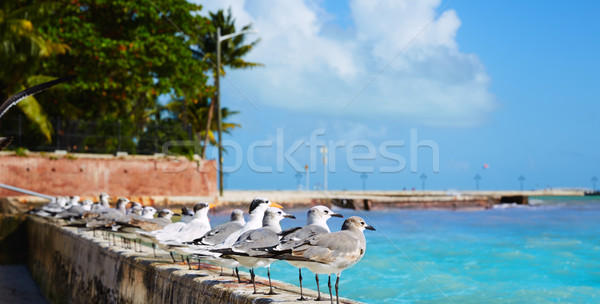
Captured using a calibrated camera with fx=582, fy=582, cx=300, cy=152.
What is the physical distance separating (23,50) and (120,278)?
62.4ft

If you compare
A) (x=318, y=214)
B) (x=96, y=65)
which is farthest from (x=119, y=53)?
(x=318, y=214)

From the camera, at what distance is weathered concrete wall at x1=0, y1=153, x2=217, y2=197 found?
2469 centimetres

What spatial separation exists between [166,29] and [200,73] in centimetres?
273

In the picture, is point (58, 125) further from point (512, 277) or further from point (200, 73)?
point (512, 277)

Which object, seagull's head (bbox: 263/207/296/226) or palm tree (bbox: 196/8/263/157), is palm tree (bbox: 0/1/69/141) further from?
seagull's head (bbox: 263/207/296/226)

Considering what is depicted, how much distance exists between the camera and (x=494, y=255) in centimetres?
2098

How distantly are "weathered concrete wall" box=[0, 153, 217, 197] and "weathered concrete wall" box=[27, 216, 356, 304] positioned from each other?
13.1 meters

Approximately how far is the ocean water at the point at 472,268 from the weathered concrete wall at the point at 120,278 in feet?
16.5

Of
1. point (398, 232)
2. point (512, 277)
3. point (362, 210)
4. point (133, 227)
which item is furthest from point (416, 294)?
point (362, 210)

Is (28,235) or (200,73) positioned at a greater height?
(200,73)

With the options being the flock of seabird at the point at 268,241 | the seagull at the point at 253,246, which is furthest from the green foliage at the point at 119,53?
the seagull at the point at 253,246

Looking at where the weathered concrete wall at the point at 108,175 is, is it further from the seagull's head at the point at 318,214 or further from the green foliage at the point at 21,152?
the seagull's head at the point at 318,214

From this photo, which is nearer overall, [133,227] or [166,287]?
[166,287]

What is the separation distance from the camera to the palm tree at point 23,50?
23.0 meters
